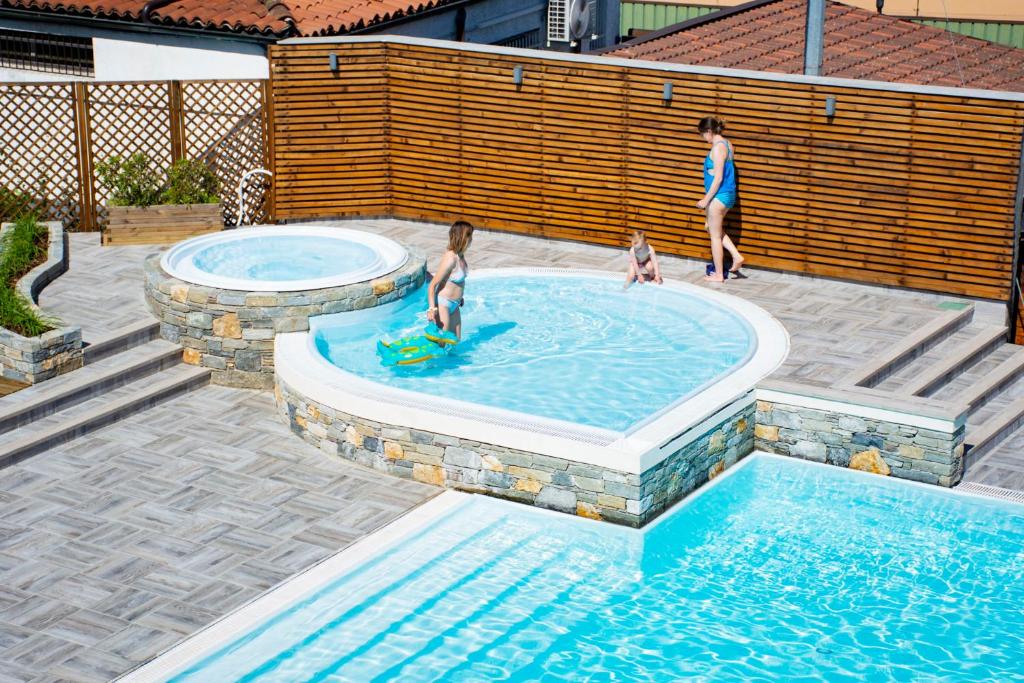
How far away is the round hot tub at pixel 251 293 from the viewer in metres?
14.4

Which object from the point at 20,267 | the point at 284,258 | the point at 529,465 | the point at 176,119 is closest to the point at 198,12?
the point at 176,119

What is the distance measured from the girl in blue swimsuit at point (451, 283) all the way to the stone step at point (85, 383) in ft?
9.70

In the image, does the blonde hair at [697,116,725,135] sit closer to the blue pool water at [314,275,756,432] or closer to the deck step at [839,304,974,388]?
the blue pool water at [314,275,756,432]

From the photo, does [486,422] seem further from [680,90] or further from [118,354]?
[680,90]

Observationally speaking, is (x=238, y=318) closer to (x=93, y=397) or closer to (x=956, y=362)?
(x=93, y=397)

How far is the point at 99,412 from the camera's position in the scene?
1343 cm

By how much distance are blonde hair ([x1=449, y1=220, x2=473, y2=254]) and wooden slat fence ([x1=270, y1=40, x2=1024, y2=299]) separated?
442 cm

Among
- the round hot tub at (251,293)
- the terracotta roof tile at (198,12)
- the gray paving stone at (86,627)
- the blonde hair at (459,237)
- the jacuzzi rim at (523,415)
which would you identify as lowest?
the gray paving stone at (86,627)

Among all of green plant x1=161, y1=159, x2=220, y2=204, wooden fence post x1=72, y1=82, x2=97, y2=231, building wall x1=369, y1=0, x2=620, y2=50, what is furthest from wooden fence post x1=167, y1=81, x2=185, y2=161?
building wall x1=369, y1=0, x2=620, y2=50

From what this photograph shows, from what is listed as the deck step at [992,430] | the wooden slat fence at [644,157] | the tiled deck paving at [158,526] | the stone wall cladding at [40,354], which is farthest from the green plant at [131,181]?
the deck step at [992,430]

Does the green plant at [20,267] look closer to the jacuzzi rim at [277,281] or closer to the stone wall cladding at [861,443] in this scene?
the jacuzzi rim at [277,281]

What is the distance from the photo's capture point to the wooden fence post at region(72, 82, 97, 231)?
18.1 m

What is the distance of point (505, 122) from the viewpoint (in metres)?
18.3

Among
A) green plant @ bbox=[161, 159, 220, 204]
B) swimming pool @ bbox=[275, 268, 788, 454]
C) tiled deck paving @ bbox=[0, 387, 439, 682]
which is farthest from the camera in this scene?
green plant @ bbox=[161, 159, 220, 204]
